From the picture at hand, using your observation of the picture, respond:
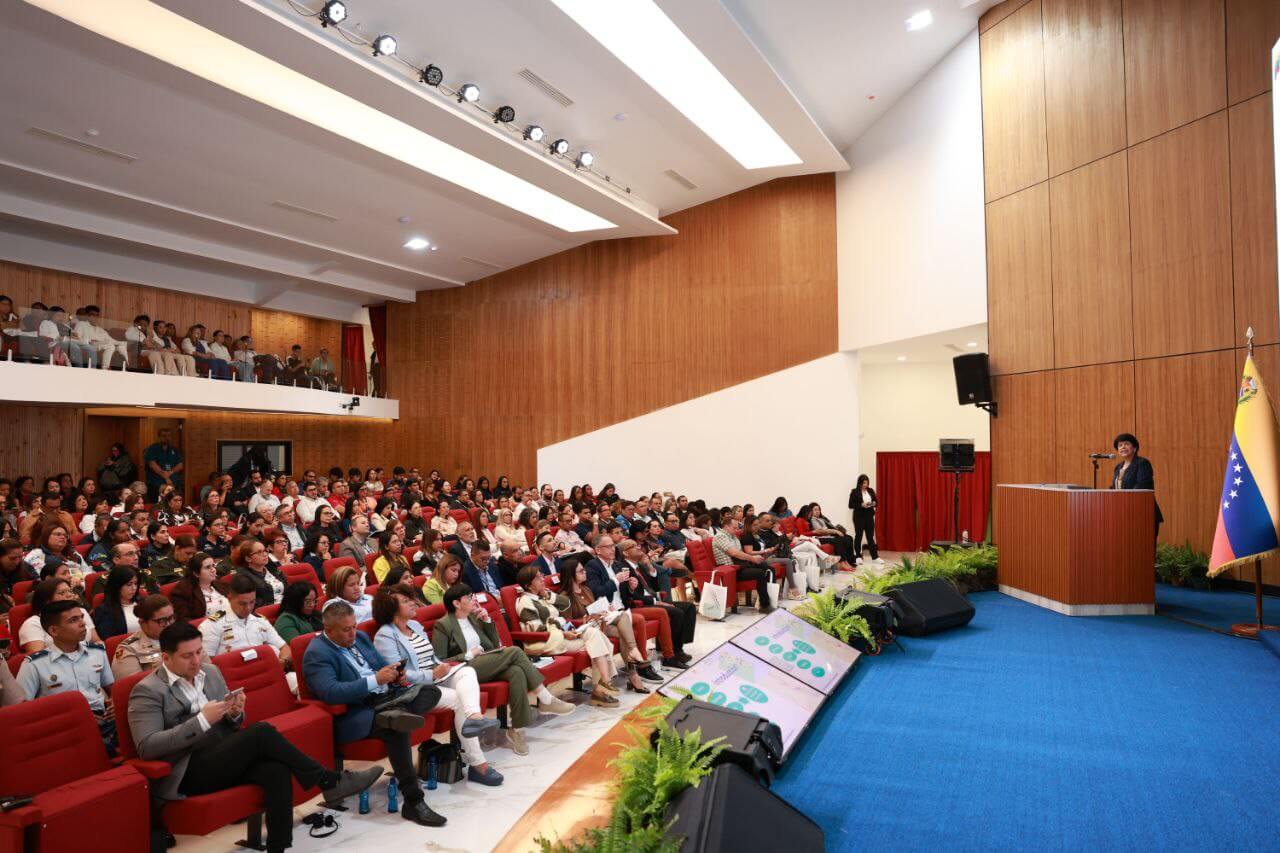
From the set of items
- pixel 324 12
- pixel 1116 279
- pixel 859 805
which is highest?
pixel 324 12

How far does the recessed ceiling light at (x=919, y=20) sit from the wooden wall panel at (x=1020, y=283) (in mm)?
2258

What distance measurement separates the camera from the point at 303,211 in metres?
11.5

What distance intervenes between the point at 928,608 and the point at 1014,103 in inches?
252

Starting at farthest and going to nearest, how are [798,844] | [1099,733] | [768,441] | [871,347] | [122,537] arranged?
[768,441], [871,347], [122,537], [1099,733], [798,844]

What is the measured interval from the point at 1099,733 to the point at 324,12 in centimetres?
779

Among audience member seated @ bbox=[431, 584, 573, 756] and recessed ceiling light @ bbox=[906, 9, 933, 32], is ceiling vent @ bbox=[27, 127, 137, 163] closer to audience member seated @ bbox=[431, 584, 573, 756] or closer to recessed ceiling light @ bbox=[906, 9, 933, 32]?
audience member seated @ bbox=[431, 584, 573, 756]

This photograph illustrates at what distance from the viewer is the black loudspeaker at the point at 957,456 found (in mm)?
10289

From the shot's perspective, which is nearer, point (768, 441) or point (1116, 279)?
point (1116, 279)

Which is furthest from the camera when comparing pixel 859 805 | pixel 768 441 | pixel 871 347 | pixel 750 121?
pixel 768 441

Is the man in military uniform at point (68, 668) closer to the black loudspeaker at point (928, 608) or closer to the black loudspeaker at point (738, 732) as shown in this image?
the black loudspeaker at point (738, 732)

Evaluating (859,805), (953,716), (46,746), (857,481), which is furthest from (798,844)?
(857,481)

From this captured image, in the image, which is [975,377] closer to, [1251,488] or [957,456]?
[957,456]

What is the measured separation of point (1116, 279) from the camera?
26.8ft

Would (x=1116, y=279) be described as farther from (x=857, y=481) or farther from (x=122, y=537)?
(x=122, y=537)
